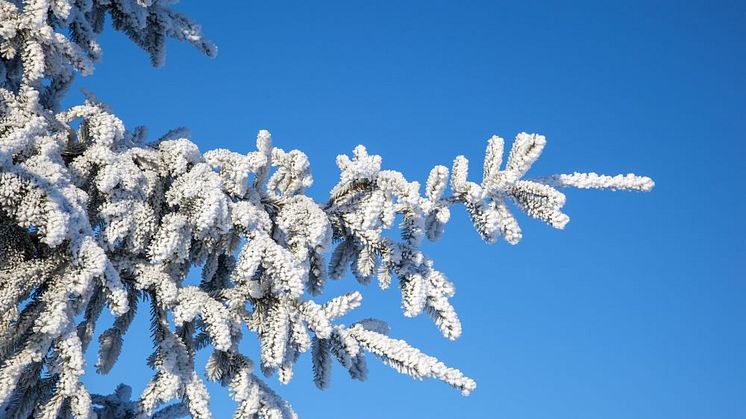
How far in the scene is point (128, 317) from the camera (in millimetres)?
3971

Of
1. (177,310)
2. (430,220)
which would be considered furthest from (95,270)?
(430,220)

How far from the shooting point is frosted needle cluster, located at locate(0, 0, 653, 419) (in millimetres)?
3268

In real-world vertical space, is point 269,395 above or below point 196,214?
below

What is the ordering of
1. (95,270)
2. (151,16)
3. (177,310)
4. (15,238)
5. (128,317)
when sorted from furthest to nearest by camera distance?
(151,16), (128,317), (15,238), (177,310), (95,270)

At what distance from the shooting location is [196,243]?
392 cm

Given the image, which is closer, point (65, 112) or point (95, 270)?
point (95, 270)

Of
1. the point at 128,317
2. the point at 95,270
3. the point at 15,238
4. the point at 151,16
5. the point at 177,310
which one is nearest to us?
the point at 95,270

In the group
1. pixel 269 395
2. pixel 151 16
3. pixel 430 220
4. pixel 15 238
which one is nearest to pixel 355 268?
pixel 430 220

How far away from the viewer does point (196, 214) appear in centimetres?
346

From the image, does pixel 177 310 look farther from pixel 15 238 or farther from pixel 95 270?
pixel 15 238

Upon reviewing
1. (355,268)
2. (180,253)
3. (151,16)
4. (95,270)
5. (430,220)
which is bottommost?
(95,270)

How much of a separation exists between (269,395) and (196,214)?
102 cm

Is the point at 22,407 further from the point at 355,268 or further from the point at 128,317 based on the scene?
the point at 355,268

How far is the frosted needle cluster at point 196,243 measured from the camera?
3268 mm
